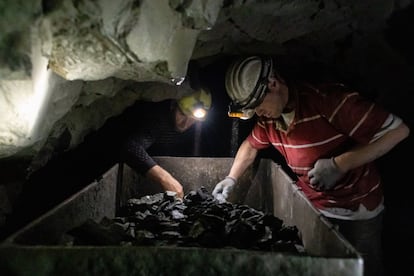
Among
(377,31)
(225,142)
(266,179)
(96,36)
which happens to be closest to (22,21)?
(96,36)

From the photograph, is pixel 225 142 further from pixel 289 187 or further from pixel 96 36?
pixel 96 36

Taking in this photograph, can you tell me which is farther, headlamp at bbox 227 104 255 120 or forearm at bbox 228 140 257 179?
forearm at bbox 228 140 257 179

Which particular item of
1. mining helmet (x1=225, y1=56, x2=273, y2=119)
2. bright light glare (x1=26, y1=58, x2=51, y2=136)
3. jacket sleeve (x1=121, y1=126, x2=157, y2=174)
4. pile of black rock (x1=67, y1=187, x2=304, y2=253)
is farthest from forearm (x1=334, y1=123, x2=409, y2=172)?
bright light glare (x1=26, y1=58, x2=51, y2=136)

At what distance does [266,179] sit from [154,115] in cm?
133

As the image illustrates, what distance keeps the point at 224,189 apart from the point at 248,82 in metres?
1.13

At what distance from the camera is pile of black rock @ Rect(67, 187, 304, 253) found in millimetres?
2381

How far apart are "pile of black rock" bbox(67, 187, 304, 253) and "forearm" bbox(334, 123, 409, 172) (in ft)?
2.12

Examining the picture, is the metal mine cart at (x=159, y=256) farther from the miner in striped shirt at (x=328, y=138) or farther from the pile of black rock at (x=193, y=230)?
the miner in striped shirt at (x=328, y=138)

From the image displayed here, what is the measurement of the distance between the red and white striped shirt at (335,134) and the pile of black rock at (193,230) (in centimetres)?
65

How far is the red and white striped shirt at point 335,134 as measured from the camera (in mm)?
3186

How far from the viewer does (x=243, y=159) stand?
439 cm

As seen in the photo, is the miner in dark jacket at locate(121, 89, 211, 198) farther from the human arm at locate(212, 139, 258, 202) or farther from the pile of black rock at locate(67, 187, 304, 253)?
the pile of black rock at locate(67, 187, 304, 253)

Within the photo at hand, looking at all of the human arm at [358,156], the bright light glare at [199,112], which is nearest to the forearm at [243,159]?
the bright light glare at [199,112]

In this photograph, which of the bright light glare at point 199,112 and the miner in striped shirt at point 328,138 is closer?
the miner in striped shirt at point 328,138
